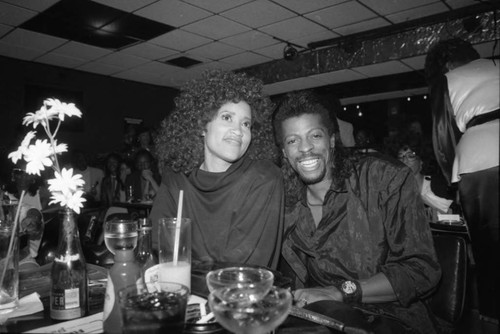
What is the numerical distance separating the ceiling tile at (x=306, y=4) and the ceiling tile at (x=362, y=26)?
1.05 m

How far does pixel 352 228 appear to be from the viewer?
1.69 meters

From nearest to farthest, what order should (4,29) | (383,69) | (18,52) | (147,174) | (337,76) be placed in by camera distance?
(4,29), (147,174), (18,52), (383,69), (337,76)

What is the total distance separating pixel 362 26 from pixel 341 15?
73 cm

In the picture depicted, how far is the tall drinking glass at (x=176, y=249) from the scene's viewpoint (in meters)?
1.11

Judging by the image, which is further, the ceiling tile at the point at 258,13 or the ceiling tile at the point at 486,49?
the ceiling tile at the point at 486,49

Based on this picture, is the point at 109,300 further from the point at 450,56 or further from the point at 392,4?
the point at 392,4

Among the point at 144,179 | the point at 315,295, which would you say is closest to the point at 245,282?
the point at 315,295

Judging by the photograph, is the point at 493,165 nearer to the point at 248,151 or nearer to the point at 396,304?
the point at 396,304

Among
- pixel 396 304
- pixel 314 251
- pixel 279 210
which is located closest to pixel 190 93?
pixel 279 210

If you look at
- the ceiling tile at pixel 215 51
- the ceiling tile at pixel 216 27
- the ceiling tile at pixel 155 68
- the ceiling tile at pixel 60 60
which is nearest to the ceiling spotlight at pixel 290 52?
the ceiling tile at pixel 215 51

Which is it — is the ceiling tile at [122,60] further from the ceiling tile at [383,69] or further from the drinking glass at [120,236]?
the drinking glass at [120,236]

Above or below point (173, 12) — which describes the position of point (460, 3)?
above

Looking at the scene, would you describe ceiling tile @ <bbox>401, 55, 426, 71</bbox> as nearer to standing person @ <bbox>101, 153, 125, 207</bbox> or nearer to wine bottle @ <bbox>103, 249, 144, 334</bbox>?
standing person @ <bbox>101, 153, 125, 207</bbox>

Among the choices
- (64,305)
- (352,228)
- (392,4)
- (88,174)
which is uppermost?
(392,4)
